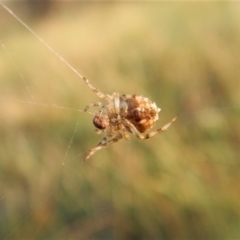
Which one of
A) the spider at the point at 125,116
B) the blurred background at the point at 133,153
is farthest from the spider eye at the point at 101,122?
the blurred background at the point at 133,153

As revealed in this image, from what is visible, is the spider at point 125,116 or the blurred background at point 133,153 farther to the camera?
the blurred background at point 133,153

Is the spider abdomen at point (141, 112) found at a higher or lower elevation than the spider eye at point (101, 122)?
lower

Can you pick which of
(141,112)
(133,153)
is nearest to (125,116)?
(141,112)

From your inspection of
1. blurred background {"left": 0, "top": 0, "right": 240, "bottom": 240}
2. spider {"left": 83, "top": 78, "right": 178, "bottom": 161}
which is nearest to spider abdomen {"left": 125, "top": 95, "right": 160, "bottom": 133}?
spider {"left": 83, "top": 78, "right": 178, "bottom": 161}

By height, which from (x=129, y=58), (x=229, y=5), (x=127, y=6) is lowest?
(x=129, y=58)

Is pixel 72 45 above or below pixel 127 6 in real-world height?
below

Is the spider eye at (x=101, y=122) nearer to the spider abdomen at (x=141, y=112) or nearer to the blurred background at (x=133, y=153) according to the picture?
the spider abdomen at (x=141, y=112)

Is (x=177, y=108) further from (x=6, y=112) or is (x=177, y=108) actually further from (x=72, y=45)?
(x=72, y=45)

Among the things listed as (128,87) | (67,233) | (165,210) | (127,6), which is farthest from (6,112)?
(127,6)
